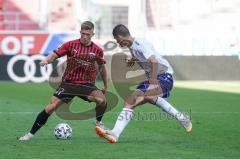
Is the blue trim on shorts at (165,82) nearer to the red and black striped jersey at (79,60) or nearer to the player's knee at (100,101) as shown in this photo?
the player's knee at (100,101)

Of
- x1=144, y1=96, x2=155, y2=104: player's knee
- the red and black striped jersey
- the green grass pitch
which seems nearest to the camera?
the green grass pitch

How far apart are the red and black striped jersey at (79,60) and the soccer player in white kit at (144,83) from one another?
68 centimetres

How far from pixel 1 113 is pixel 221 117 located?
14.5ft

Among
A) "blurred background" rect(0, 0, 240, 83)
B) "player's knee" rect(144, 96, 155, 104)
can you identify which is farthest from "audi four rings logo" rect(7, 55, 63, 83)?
"player's knee" rect(144, 96, 155, 104)

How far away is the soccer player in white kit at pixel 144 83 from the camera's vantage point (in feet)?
33.4

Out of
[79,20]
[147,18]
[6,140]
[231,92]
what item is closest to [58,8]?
[79,20]

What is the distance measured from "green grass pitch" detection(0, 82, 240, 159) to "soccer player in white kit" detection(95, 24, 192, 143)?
0.22 meters

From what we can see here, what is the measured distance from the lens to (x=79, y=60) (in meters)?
10.8

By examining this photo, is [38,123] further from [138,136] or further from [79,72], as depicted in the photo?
[138,136]

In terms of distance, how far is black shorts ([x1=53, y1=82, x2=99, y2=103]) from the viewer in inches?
418

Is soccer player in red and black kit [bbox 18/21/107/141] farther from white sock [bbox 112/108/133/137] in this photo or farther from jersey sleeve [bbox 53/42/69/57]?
white sock [bbox 112/108/133/137]

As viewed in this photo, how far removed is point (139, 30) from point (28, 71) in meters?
5.56

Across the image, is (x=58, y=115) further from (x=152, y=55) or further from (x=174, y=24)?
(x=174, y=24)

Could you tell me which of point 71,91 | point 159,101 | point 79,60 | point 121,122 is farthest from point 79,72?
point 159,101
